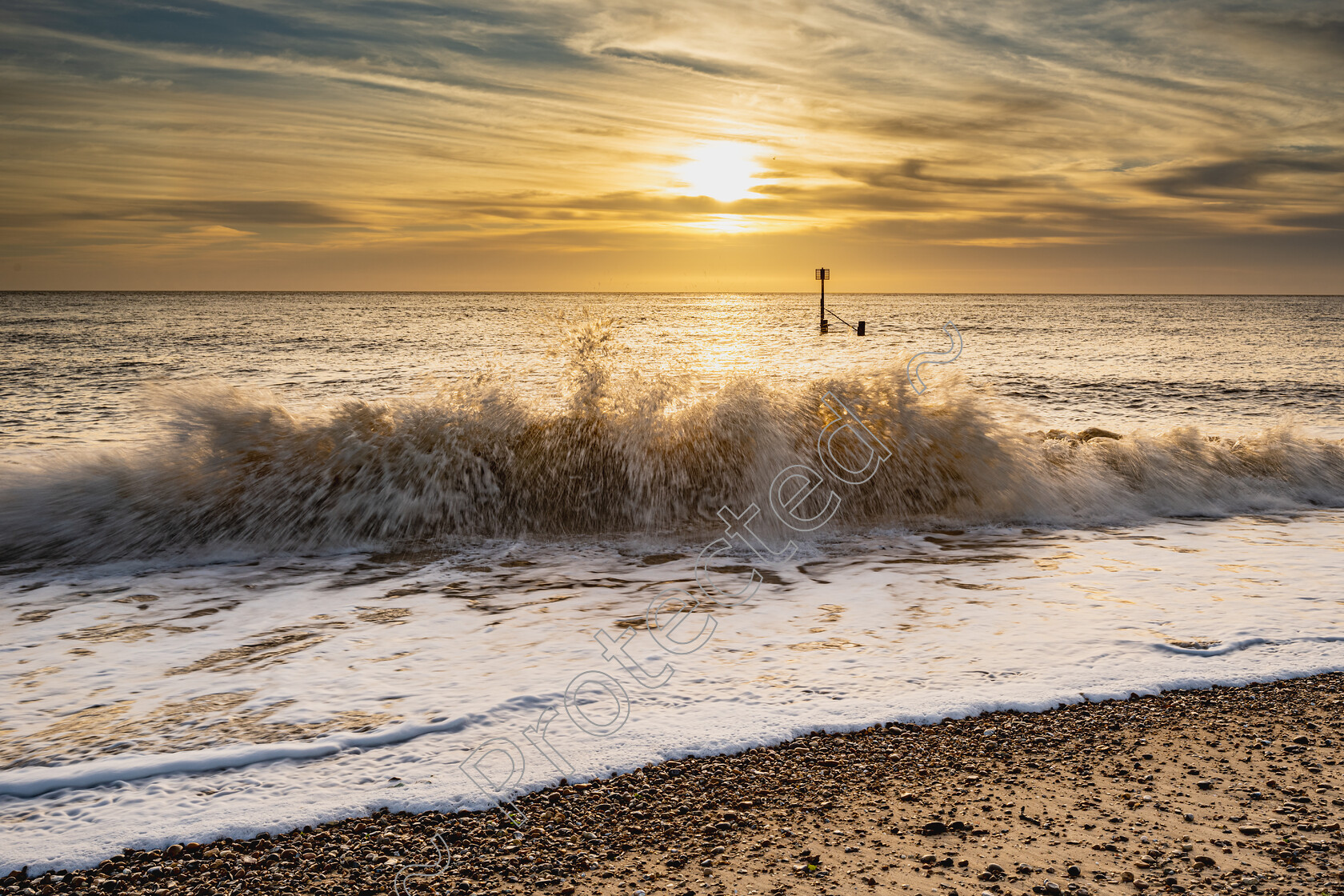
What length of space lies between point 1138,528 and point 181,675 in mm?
8082

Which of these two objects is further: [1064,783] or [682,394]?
[682,394]

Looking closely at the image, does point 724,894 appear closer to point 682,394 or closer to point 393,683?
point 393,683

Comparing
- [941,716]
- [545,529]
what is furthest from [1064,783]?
[545,529]

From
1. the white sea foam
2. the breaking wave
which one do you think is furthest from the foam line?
the breaking wave

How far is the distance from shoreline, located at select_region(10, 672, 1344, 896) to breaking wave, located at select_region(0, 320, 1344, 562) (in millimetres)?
4563

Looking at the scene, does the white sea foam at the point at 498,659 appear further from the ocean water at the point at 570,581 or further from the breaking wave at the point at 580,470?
the breaking wave at the point at 580,470

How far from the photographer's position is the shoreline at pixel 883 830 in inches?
103

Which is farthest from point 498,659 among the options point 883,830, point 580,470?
point 580,470

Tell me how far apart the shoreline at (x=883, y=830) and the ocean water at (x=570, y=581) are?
0.63 ft

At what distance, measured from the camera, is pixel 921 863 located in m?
2.69

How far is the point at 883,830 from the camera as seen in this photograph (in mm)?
2895

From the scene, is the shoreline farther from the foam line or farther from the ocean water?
the foam line

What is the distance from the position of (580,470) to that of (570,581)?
219 centimetres

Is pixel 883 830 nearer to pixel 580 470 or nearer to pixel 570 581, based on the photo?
pixel 570 581
